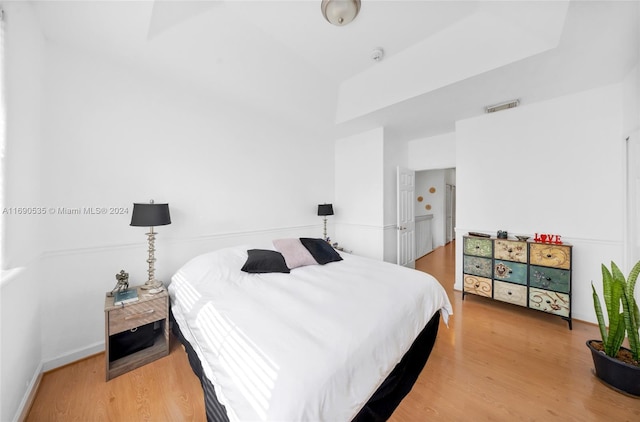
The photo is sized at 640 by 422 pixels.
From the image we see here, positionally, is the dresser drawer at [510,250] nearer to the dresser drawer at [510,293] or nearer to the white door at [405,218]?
the dresser drawer at [510,293]

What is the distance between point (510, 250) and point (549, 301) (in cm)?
63

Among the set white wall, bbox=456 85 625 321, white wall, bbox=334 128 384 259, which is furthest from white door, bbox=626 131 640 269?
white wall, bbox=334 128 384 259

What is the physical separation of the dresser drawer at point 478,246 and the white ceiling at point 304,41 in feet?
5.79

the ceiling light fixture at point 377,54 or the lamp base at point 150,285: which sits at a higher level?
the ceiling light fixture at point 377,54

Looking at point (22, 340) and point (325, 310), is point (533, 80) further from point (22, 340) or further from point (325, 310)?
point (22, 340)

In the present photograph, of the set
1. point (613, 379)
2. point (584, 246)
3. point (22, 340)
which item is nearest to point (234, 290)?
point (22, 340)

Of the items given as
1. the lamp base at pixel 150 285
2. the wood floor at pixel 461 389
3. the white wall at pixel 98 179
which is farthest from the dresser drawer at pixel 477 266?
the lamp base at pixel 150 285

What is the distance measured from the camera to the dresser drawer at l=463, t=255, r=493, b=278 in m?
2.89

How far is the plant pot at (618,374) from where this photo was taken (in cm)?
153

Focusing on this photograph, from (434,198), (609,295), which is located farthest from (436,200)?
(609,295)

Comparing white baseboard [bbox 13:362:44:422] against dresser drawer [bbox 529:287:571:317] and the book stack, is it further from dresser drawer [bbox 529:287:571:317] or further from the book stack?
dresser drawer [bbox 529:287:571:317]

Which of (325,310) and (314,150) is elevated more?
(314,150)

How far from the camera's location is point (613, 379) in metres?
1.61

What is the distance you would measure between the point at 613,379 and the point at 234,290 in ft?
9.61
